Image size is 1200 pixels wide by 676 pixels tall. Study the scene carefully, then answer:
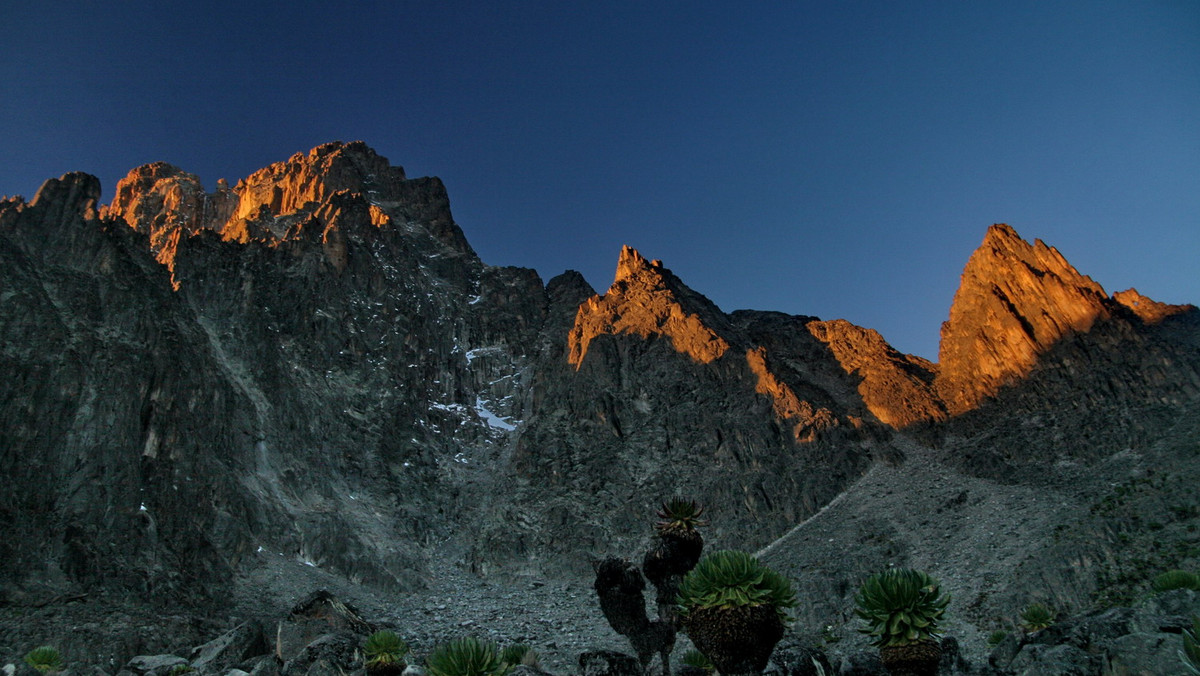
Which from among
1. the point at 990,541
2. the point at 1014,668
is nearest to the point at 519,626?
the point at 990,541

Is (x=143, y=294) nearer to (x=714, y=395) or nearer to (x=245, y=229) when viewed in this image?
(x=245, y=229)

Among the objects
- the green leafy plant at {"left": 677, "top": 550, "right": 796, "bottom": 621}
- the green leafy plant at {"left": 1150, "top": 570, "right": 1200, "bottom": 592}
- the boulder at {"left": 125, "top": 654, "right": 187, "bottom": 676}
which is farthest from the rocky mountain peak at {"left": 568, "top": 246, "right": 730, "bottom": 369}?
the green leafy plant at {"left": 677, "top": 550, "right": 796, "bottom": 621}

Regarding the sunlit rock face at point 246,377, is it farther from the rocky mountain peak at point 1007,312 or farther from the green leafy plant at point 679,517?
the rocky mountain peak at point 1007,312

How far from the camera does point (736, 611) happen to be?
18.0 meters

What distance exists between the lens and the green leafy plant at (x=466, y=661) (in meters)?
18.9

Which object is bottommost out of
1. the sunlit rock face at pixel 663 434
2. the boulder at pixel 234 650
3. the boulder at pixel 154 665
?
the boulder at pixel 154 665

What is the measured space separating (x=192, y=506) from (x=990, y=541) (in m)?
82.2

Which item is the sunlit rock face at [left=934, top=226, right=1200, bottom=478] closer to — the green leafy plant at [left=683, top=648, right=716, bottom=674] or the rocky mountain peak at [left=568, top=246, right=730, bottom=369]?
the rocky mountain peak at [left=568, top=246, right=730, bottom=369]

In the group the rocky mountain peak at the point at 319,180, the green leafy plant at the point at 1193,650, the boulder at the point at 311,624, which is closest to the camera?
the green leafy plant at the point at 1193,650

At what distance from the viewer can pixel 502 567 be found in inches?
3462

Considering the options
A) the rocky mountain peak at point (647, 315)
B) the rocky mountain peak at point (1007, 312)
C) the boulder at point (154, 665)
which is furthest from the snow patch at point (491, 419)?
the boulder at point (154, 665)

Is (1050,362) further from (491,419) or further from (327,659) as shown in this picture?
(327,659)

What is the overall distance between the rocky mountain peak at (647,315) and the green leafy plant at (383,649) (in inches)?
3768

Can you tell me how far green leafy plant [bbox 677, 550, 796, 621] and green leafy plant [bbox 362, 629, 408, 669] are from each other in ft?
34.0
